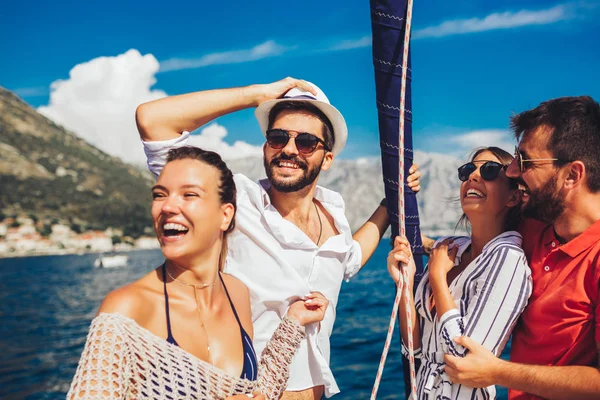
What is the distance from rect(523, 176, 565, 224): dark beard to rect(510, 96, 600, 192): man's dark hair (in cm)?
13

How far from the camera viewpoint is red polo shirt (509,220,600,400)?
2592 mm

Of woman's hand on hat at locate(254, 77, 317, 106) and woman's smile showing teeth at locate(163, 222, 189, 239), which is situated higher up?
woman's hand on hat at locate(254, 77, 317, 106)

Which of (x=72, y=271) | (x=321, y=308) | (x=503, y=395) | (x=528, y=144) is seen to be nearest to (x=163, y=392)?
(x=321, y=308)

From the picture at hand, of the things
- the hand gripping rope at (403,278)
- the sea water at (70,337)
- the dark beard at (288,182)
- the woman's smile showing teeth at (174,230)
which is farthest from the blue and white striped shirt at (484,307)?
the sea water at (70,337)

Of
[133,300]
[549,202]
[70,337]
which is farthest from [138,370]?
[70,337]

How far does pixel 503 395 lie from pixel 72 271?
338ft

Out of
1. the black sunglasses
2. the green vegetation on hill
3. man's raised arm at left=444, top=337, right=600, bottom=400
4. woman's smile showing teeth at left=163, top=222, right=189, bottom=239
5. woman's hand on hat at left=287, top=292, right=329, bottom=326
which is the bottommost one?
man's raised arm at left=444, top=337, right=600, bottom=400

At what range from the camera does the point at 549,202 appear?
9.17ft

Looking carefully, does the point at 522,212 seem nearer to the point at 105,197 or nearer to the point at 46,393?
the point at 46,393

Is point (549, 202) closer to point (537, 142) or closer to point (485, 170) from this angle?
point (537, 142)

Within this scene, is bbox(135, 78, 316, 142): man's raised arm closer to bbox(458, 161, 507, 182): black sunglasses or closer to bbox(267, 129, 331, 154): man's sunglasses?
bbox(267, 129, 331, 154): man's sunglasses

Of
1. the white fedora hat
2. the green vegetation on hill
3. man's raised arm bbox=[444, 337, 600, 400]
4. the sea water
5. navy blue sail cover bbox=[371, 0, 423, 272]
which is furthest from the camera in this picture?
the green vegetation on hill

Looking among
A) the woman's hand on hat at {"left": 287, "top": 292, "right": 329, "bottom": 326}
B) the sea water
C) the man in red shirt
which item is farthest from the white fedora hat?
the sea water

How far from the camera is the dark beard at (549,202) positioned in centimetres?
278
